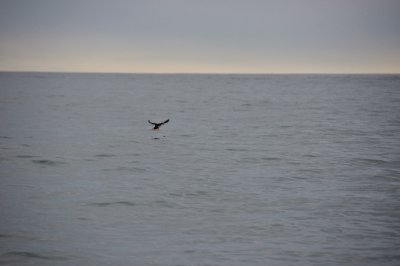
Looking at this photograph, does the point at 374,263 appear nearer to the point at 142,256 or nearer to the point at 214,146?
the point at 142,256

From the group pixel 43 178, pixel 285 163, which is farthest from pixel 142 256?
pixel 285 163

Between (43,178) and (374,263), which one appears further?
(43,178)

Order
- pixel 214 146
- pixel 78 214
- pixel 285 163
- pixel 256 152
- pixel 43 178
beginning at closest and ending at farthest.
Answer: pixel 78 214 < pixel 43 178 < pixel 285 163 < pixel 256 152 < pixel 214 146

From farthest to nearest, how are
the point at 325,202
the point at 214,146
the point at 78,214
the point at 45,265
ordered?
the point at 214,146, the point at 325,202, the point at 78,214, the point at 45,265

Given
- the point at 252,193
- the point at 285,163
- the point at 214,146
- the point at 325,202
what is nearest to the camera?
the point at 325,202

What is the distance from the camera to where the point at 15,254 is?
Result: 10.1 meters

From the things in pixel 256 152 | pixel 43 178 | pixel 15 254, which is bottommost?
pixel 15 254

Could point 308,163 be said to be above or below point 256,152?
→ below

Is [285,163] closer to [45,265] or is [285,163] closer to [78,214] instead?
[78,214]

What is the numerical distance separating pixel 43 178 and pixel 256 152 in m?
11.6

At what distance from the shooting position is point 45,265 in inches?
381

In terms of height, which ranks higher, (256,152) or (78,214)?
(256,152)

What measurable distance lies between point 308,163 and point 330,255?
1192cm

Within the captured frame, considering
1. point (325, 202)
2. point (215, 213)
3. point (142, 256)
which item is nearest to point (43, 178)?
point (215, 213)
